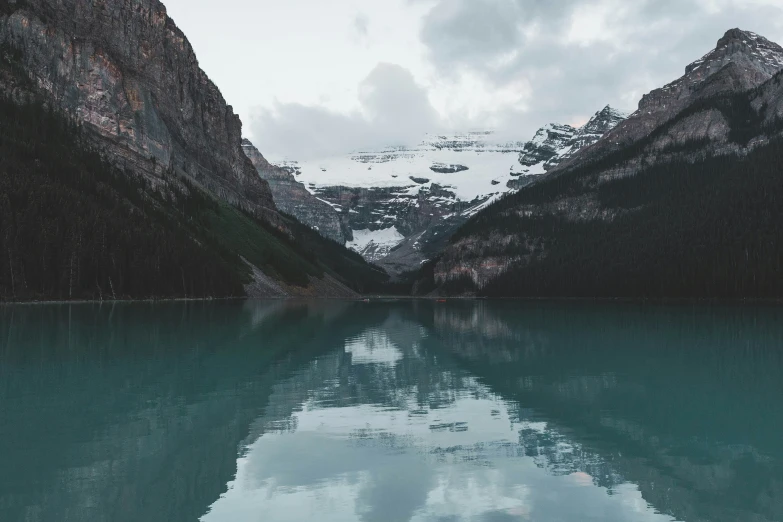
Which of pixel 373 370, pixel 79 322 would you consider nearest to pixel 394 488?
pixel 373 370

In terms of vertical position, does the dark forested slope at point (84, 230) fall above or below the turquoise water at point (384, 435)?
above

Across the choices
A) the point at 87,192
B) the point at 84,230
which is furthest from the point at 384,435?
the point at 87,192

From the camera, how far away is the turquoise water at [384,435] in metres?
Answer: 16.1

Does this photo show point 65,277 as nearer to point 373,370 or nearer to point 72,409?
point 373,370

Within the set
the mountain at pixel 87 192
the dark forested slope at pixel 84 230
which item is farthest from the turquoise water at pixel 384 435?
the mountain at pixel 87 192

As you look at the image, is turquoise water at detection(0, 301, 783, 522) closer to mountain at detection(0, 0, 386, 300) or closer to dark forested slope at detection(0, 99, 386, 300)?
dark forested slope at detection(0, 99, 386, 300)

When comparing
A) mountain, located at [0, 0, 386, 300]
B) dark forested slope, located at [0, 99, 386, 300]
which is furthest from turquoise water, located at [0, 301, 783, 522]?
mountain, located at [0, 0, 386, 300]

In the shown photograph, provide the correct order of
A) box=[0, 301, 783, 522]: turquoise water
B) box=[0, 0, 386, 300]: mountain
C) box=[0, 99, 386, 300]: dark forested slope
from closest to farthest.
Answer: box=[0, 301, 783, 522]: turquoise water, box=[0, 99, 386, 300]: dark forested slope, box=[0, 0, 386, 300]: mountain

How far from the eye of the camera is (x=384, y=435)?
2312cm

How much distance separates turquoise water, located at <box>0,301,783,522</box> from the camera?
1606 cm

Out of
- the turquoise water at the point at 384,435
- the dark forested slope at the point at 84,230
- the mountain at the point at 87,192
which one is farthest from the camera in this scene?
the mountain at the point at 87,192

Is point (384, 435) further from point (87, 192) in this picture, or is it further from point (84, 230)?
point (87, 192)

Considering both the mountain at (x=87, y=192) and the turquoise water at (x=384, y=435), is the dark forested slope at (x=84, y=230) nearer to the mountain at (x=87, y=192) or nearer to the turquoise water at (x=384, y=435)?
the mountain at (x=87, y=192)

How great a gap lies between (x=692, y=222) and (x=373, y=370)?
6863 inches
